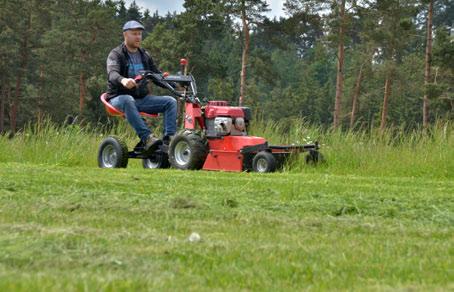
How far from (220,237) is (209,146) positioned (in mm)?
6831

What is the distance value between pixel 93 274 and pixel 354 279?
0.95m

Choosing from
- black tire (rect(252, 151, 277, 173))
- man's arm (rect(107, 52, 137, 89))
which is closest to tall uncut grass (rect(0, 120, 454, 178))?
black tire (rect(252, 151, 277, 173))

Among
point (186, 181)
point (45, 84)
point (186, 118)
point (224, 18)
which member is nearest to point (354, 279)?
point (186, 181)

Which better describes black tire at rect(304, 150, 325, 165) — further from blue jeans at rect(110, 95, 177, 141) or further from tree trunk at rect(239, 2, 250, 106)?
tree trunk at rect(239, 2, 250, 106)

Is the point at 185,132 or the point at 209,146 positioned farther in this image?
the point at 209,146

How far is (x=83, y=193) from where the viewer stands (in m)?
5.74

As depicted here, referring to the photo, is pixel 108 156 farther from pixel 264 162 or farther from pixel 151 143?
pixel 264 162

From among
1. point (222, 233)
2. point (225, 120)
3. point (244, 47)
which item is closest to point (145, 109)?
point (225, 120)

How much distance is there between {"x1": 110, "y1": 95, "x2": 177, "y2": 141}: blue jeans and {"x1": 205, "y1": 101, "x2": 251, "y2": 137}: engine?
49 cm

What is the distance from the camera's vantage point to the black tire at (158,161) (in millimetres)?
11009

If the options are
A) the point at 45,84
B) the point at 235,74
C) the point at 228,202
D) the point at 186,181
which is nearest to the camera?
the point at 228,202

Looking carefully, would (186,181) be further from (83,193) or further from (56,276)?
(56,276)

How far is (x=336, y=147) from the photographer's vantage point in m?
11.2

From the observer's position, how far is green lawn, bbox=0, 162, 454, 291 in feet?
9.41
